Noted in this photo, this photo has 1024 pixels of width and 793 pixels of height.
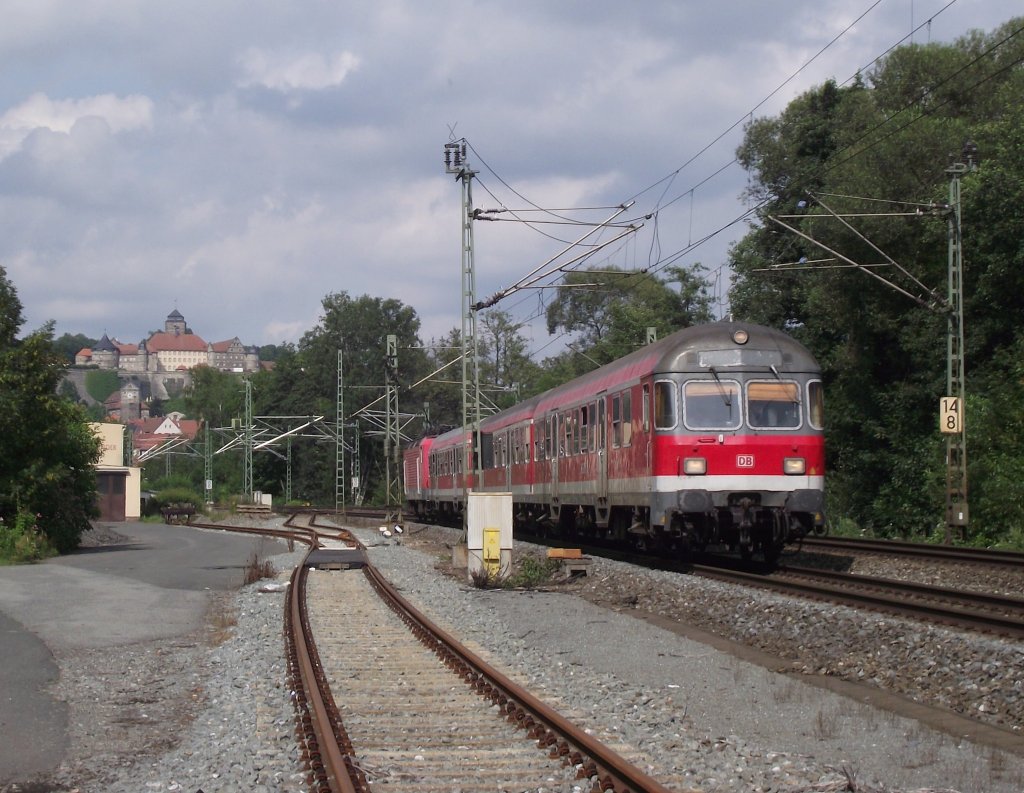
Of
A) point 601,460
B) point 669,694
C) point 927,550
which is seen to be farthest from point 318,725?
point 927,550

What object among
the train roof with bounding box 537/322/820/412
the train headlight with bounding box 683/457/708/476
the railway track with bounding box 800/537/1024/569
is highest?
the train roof with bounding box 537/322/820/412

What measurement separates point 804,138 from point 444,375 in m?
61.0

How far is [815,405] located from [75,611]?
10700mm

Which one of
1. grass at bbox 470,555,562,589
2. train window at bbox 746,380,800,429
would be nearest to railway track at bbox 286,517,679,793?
grass at bbox 470,555,562,589

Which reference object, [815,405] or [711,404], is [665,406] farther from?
[815,405]

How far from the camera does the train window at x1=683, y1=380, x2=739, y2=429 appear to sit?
18.1 m

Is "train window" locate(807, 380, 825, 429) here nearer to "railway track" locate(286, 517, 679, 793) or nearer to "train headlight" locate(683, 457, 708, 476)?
"train headlight" locate(683, 457, 708, 476)

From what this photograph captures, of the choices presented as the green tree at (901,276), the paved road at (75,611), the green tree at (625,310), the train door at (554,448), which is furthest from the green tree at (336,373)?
the train door at (554,448)

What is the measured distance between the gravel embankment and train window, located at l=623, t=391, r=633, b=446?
3.73 meters

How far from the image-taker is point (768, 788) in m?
6.52

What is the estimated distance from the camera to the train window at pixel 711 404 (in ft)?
59.4

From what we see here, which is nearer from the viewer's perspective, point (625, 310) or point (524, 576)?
point (524, 576)

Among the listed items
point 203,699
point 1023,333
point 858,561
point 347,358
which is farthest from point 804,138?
point 347,358

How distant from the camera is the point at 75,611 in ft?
56.7
